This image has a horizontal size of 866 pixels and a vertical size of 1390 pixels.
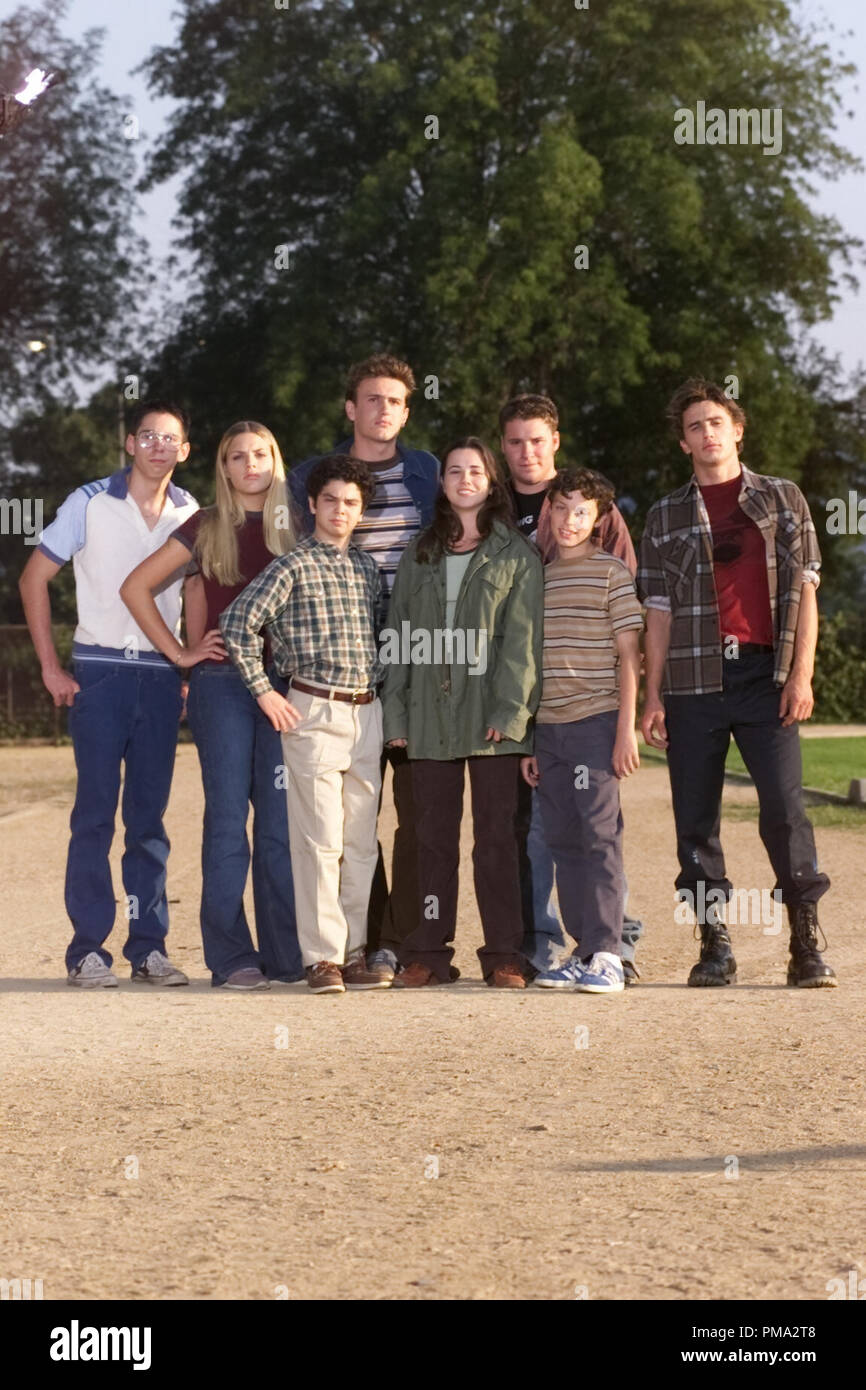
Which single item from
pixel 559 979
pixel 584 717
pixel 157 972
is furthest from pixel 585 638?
pixel 157 972

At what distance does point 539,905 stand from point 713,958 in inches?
26.6

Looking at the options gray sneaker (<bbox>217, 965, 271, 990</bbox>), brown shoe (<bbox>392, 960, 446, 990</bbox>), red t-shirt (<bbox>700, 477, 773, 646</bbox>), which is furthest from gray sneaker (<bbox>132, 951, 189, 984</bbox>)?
red t-shirt (<bbox>700, 477, 773, 646</bbox>)

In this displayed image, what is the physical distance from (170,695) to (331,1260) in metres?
4.05

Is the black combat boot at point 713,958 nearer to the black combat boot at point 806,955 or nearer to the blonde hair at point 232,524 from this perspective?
the black combat boot at point 806,955

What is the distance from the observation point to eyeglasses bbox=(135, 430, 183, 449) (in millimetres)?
8039

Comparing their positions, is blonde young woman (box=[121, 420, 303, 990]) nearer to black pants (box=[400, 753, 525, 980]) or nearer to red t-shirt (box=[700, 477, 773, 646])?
black pants (box=[400, 753, 525, 980])

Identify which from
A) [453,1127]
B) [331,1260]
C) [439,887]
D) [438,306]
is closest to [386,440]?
[439,887]

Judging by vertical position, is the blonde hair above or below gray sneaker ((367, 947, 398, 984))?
above

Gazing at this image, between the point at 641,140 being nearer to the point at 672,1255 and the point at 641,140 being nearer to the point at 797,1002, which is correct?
the point at 797,1002

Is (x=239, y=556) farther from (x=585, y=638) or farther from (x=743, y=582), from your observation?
(x=743, y=582)

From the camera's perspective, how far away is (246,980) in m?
7.87

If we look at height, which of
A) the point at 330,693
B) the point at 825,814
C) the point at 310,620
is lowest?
the point at 825,814

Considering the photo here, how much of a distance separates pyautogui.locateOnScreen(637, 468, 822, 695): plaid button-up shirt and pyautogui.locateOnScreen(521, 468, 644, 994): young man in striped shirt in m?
0.18

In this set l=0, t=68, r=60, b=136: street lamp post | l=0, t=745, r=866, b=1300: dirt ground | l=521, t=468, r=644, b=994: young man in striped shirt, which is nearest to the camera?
l=0, t=745, r=866, b=1300: dirt ground
